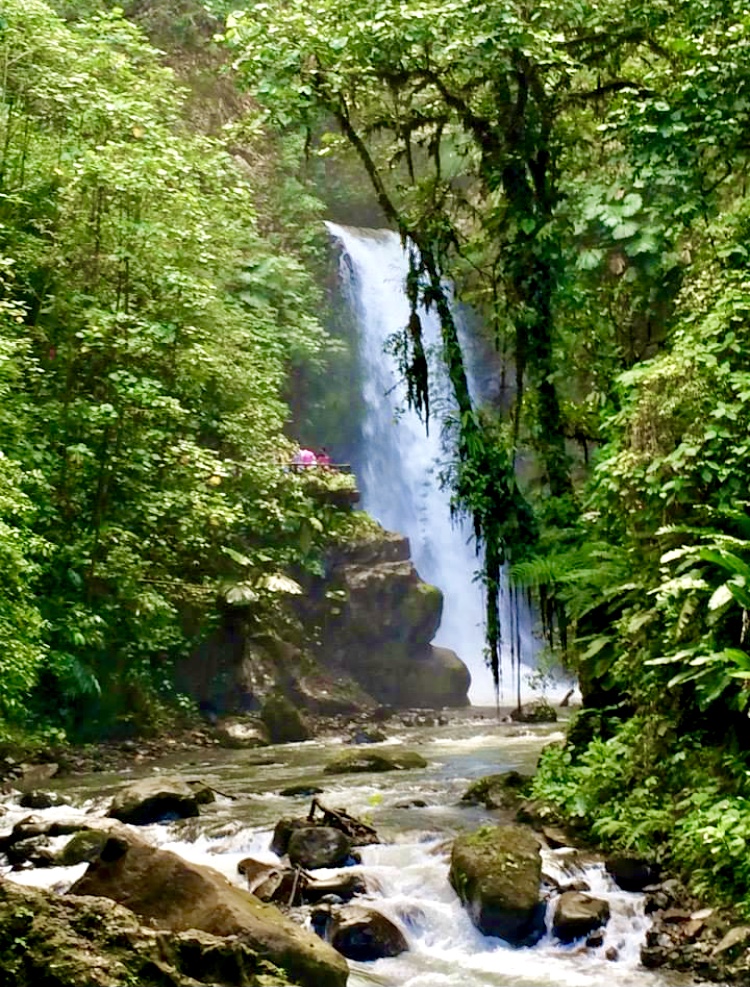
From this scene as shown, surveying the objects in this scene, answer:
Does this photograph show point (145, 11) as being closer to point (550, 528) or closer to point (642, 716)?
point (550, 528)

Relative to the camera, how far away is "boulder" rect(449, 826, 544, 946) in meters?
7.30

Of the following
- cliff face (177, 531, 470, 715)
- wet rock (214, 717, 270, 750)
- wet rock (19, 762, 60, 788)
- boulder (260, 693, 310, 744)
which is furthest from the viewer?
cliff face (177, 531, 470, 715)

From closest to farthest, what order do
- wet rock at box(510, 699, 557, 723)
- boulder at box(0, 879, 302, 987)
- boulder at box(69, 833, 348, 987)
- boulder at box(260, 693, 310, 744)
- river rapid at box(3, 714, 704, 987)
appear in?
1. boulder at box(0, 879, 302, 987)
2. boulder at box(69, 833, 348, 987)
3. river rapid at box(3, 714, 704, 987)
4. boulder at box(260, 693, 310, 744)
5. wet rock at box(510, 699, 557, 723)

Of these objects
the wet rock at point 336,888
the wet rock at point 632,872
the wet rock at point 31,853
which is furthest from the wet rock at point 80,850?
the wet rock at point 632,872

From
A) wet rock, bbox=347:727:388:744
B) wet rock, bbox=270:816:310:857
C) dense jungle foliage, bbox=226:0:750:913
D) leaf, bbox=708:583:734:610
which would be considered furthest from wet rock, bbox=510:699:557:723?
leaf, bbox=708:583:734:610

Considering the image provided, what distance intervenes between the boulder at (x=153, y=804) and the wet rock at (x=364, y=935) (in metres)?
3.42

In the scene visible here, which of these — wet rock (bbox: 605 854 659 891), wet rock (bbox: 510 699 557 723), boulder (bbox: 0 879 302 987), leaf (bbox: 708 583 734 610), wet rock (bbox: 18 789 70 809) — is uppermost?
leaf (bbox: 708 583 734 610)

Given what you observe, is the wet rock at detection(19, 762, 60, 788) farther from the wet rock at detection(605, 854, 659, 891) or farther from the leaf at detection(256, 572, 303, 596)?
the wet rock at detection(605, 854, 659, 891)

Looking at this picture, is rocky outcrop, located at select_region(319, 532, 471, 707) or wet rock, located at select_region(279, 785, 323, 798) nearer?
wet rock, located at select_region(279, 785, 323, 798)

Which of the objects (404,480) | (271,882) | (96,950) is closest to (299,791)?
(271,882)

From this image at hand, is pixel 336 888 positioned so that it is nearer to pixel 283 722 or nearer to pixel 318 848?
pixel 318 848

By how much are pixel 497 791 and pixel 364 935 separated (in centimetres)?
362

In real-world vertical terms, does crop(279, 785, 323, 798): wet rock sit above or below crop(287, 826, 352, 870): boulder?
below

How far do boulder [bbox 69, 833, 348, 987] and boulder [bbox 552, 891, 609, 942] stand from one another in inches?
72.7
